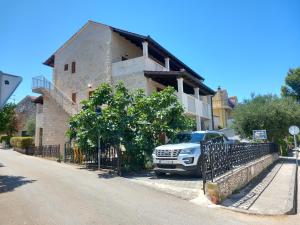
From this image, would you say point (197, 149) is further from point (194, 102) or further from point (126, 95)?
point (194, 102)

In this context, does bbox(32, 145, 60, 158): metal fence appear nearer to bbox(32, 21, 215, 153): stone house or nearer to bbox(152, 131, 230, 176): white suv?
bbox(32, 21, 215, 153): stone house

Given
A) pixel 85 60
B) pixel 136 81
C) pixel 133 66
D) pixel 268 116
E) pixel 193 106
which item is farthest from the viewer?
pixel 268 116

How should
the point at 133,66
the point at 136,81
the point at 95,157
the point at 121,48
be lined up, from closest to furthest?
the point at 95,157, the point at 136,81, the point at 133,66, the point at 121,48

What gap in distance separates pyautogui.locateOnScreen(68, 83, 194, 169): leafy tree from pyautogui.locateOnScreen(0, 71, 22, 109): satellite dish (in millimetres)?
6323

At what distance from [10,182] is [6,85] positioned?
18.5 ft

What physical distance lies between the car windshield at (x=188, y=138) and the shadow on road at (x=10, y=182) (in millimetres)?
6369

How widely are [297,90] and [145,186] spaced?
136ft

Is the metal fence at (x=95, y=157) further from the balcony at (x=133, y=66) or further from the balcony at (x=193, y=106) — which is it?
the balcony at (x=193, y=106)

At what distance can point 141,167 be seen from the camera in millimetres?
12953

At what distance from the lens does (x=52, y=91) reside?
22.1 m

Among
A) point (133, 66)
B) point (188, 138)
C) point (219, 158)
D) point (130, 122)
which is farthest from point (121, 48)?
point (219, 158)

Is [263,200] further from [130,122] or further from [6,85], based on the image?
[6,85]

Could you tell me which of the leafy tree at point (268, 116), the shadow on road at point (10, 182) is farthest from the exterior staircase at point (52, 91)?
the leafy tree at point (268, 116)

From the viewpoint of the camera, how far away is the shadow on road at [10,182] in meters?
8.39
